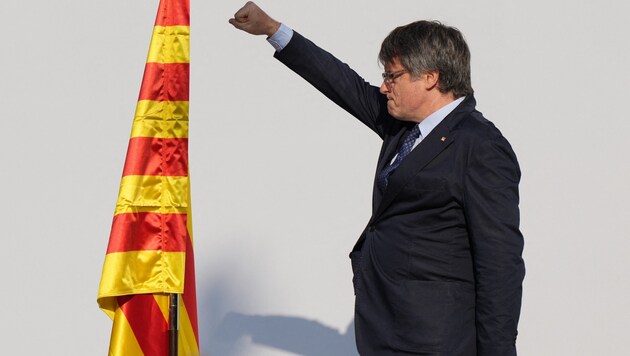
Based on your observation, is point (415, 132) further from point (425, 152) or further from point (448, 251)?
point (448, 251)

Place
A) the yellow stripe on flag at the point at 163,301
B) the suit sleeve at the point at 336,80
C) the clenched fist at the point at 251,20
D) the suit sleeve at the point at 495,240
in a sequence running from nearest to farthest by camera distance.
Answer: the suit sleeve at the point at 495,240 → the clenched fist at the point at 251,20 → the suit sleeve at the point at 336,80 → the yellow stripe on flag at the point at 163,301

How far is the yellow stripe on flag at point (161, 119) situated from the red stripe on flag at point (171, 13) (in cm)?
20

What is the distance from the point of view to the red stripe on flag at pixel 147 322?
2.97m


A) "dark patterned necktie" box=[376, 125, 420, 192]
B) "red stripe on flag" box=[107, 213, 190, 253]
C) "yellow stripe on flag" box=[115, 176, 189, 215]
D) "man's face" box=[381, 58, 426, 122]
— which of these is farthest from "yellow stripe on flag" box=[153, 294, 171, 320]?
"man's face" box=[381, 58, 426, 122]

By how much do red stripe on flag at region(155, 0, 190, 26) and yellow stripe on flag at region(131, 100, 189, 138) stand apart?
0.66 feet

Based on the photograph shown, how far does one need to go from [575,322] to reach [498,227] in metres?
1.66

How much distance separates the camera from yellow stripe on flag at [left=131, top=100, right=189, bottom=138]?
2906 mm

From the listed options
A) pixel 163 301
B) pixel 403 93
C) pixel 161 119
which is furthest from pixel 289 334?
pixel 403 93

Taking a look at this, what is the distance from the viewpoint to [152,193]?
116 inches

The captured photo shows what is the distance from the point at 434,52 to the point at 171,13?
0.78m

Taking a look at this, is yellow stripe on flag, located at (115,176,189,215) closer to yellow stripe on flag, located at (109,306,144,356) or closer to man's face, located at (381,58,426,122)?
yellow stripe on flag, located at (109,306,144,356)

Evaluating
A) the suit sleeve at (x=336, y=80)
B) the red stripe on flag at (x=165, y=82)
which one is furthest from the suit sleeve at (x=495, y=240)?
the red stripe on flag at (x=165, y=82)

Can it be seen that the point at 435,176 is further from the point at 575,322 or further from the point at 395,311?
the point at 575,322

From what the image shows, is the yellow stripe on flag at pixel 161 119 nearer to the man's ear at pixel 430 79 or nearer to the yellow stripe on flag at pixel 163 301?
the yellow stripe on flag at pixel 163 301
